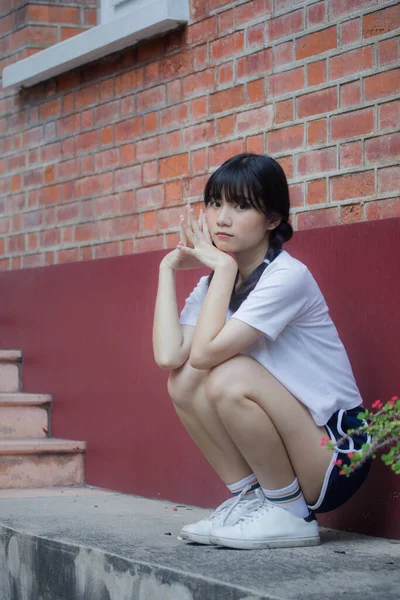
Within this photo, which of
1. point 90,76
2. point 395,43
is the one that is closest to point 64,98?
point 90,76

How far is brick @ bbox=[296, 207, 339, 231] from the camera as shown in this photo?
355 cm

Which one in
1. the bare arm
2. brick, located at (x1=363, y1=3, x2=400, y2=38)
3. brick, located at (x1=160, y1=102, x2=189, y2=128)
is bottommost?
the bare arm

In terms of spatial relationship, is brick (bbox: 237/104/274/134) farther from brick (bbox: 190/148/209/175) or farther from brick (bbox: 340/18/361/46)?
brick (bbox: 340/18/361/46)

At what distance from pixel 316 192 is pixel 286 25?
651 mm

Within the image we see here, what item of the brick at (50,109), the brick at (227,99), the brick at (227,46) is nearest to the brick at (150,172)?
the brick at (227,99)

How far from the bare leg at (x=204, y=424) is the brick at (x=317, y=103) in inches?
41.8

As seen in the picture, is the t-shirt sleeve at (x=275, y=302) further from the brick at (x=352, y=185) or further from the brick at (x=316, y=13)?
the brick at (x=316, y=13)

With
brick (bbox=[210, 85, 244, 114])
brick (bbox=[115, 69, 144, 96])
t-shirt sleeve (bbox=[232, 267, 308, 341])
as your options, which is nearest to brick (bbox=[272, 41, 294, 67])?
brick (bbox=[210, 85, 244, 114])

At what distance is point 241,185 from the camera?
3.09m

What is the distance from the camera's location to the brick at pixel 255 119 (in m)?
3.89

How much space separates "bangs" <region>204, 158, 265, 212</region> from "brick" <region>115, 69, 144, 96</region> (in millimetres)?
1718

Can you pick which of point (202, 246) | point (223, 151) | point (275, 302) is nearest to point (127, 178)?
point (223, 151)

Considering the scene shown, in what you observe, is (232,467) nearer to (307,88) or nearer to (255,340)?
(255,340)

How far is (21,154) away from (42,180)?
0.31 metres
